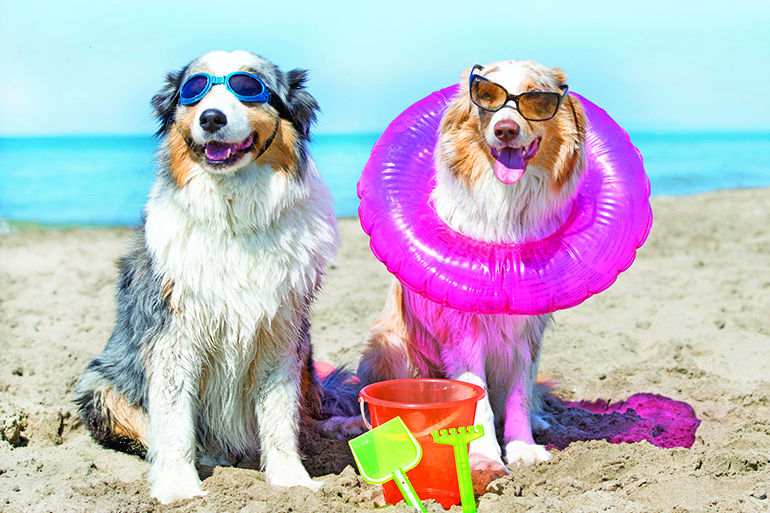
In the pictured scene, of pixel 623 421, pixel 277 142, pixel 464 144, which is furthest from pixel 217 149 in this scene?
pixel 623 421

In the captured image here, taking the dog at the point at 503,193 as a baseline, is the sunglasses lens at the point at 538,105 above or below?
above

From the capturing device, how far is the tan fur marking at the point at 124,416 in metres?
3.04

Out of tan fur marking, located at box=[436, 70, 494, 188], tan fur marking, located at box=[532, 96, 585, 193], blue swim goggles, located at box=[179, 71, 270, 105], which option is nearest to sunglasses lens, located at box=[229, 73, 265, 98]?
blue swim goggles, located at box=[179, 71, 270, 105]

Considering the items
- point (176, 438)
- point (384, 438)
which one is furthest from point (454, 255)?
point (176, 438)

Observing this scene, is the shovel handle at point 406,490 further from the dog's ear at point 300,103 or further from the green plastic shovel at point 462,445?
the dog's ear at point 300,103

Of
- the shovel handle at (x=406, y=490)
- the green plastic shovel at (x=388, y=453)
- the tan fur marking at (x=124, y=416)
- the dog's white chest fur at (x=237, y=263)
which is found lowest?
the tan fur marking at (x=124, y=416)

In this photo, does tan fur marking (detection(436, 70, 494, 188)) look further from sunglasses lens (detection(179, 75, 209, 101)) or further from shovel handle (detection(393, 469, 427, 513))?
shovel handle (detection(393, 469, 427, 513))

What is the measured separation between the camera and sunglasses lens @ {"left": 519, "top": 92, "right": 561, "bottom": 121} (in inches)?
114

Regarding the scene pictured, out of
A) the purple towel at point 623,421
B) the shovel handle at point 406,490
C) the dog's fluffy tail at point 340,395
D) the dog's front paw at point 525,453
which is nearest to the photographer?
the shovel handle at point 406,490

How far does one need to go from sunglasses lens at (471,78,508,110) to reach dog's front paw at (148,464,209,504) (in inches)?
84.0

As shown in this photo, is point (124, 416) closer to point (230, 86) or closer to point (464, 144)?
point (230, 86)

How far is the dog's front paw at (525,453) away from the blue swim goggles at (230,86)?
6.74 ft

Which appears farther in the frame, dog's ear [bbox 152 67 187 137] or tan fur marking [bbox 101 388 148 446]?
tan fur marking [bbox 101 388 148 446]

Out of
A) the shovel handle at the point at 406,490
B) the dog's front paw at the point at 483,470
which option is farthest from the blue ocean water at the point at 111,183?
the shovel handle at the point at 406,490
